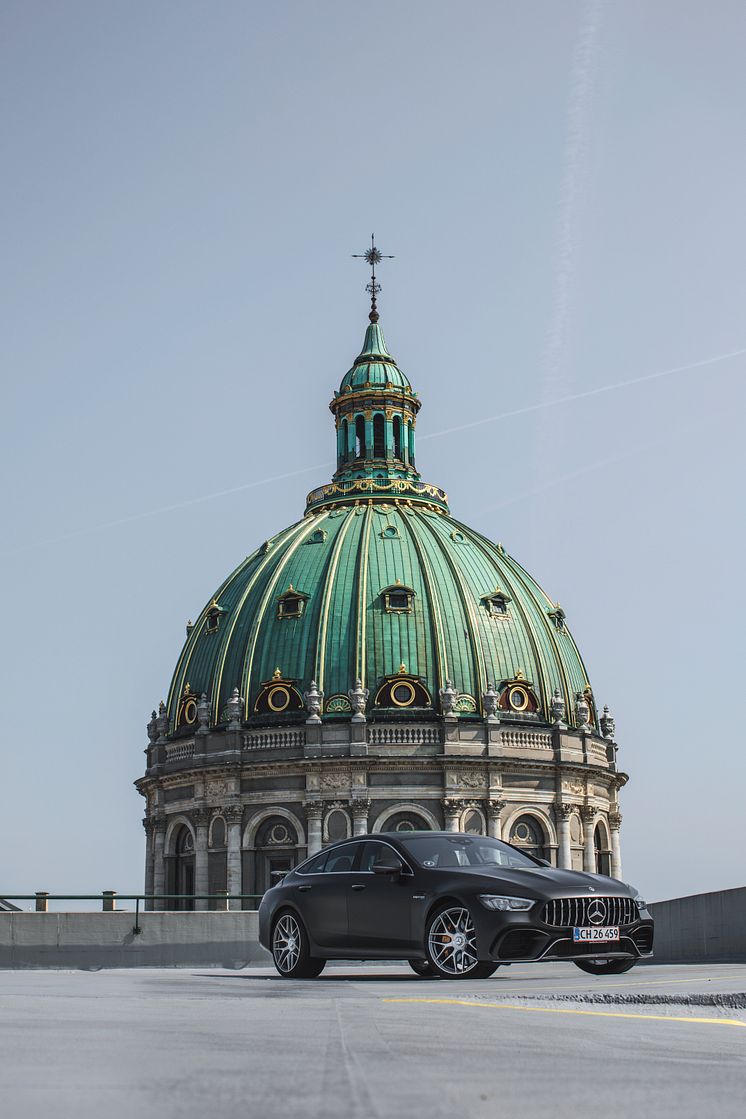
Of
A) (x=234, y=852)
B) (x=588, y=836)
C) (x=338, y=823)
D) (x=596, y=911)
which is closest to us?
(x=596, y=911)

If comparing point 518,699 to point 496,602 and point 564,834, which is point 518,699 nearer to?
point 496,602

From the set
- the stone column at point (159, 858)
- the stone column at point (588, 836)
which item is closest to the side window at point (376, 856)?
the stone column at point (588, 836)

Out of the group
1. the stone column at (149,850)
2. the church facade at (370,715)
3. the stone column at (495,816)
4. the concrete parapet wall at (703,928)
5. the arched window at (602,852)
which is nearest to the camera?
the concrete parapet wall at (703,928)

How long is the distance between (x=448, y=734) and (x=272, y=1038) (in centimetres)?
6753

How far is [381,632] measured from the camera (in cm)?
7912

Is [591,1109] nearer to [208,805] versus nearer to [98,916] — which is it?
[98,916]

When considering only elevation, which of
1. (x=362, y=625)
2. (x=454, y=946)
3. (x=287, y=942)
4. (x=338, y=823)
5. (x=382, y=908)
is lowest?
(x=454, y=946)

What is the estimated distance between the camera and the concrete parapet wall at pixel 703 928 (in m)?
22.5

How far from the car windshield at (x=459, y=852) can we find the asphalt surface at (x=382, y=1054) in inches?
118

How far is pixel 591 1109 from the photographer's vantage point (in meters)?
5.89

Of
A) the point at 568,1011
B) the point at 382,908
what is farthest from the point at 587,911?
the point at 568,1011

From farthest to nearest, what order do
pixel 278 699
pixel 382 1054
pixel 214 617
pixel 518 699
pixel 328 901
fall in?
pixel 214 617
pixel 518 699
pixel 278 699
pixel 328 901
pixel 382 1054

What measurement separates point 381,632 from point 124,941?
45.9 metres

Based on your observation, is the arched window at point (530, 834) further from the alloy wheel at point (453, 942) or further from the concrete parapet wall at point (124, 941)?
the alloy wheel at point (453, 942)
